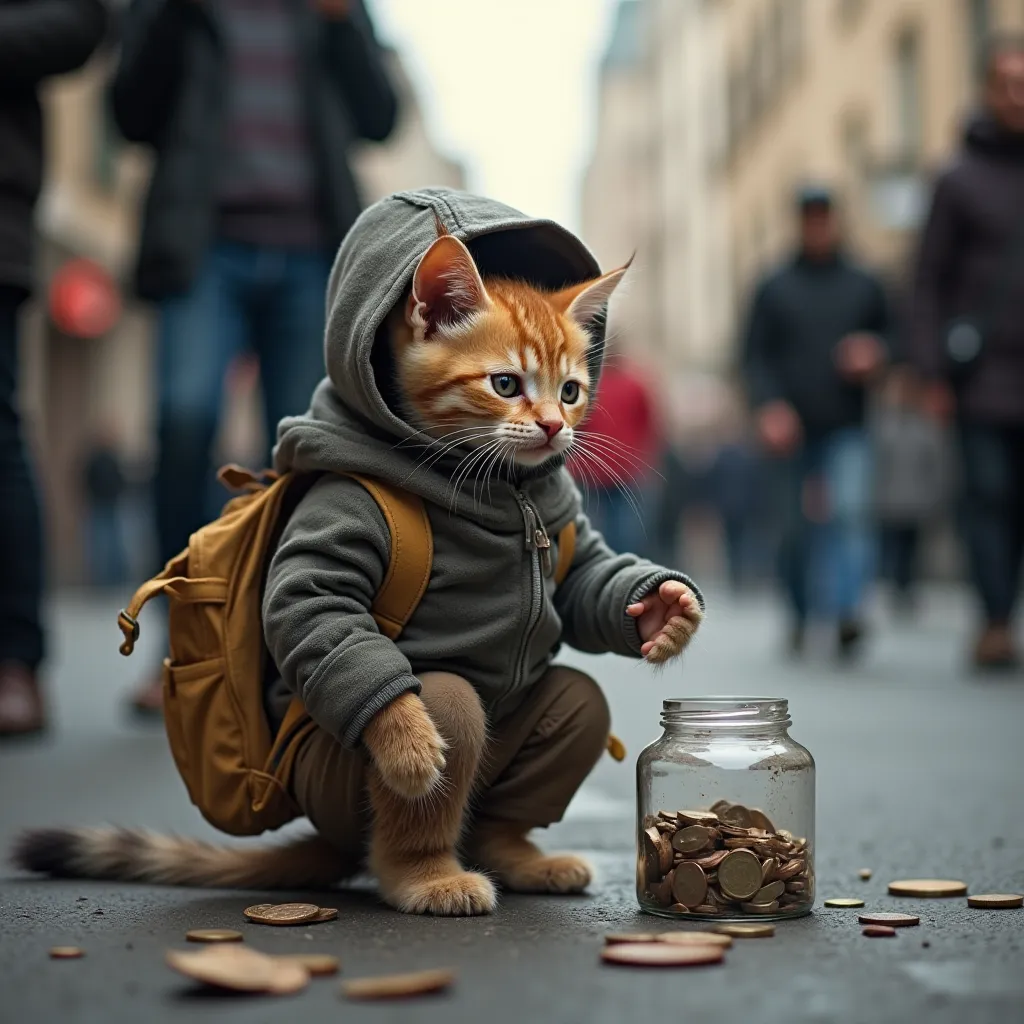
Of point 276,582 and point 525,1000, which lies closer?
point 525,1000

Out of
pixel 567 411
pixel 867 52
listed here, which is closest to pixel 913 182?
pixel 867 52

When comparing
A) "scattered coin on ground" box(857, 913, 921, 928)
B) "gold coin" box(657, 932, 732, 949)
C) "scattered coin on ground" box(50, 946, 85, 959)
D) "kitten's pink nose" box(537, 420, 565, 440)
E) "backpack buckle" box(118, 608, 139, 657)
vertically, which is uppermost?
"kitten's pink nose" box(537, 420, 565, 440)

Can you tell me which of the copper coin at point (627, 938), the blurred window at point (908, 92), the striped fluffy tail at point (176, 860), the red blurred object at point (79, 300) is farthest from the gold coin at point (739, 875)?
Result: the blurred window at point (908, 92)

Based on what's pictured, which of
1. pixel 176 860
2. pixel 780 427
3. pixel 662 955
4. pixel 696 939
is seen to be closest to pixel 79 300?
pixel 780 427

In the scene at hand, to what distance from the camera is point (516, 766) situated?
300 centimetres

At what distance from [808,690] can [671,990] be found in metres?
5.06

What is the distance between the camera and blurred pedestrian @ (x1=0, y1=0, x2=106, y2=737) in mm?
5051

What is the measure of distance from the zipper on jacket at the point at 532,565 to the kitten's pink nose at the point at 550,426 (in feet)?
0.51

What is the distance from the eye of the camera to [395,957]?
237cm

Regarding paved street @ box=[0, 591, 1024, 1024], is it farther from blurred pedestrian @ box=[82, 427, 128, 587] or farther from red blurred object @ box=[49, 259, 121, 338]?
red blurred object @ box=[49, 259, 121, 338]

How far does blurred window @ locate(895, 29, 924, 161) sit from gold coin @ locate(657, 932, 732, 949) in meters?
21.5

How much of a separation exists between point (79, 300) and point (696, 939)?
20.8 metres

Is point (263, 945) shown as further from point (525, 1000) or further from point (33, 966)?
point (525, 1000)

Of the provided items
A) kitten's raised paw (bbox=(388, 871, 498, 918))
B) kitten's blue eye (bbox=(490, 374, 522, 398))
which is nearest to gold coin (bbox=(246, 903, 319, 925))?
kitten's raised paw (bbox=(388, 871, 498, 918))
